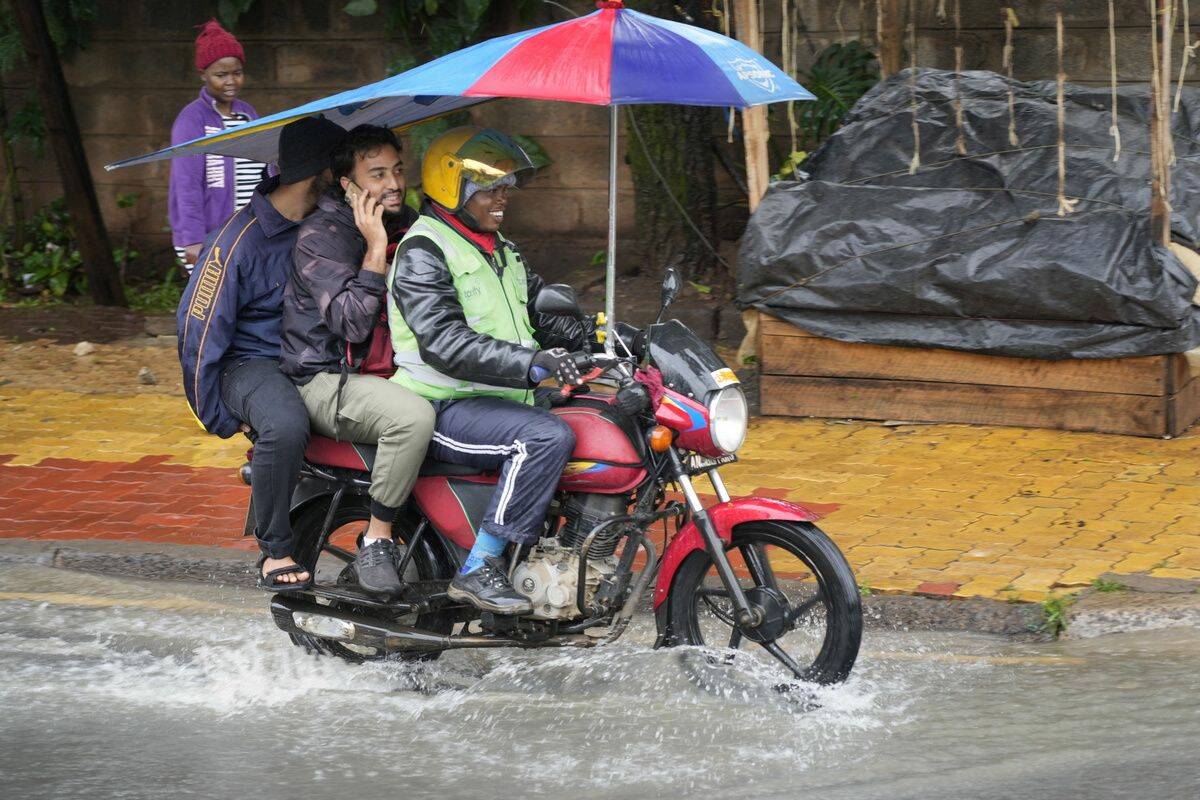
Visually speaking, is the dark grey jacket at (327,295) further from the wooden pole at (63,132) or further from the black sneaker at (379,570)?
the wooden pole at (63,132)

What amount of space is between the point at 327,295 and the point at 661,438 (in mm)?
1198

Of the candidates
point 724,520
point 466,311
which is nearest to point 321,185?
point 466,311

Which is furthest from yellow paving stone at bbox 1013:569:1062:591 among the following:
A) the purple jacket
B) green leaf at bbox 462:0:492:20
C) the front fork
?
green leaf at bbox 462:0:492:20

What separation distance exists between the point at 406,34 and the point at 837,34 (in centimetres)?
323

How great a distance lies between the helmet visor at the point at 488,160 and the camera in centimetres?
485

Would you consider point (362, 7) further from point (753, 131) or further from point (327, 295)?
point (327, 295)

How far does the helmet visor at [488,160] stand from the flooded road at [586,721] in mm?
1646

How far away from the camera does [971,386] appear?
25.9 feet

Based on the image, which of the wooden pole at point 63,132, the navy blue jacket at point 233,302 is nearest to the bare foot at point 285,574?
the navy blue jacket at point 233,302

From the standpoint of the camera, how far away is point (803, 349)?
27.1ft

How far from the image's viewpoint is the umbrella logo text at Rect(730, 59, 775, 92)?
15.6ft

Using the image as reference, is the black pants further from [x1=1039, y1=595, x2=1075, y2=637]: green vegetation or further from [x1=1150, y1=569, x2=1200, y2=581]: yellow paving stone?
[x1=1150, y1=569, x2=1200, y2=581]: yellow paving stone

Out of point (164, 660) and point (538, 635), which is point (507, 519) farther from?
point (164, 660)

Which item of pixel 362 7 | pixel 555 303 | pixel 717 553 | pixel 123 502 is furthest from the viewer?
pixel 362 7
